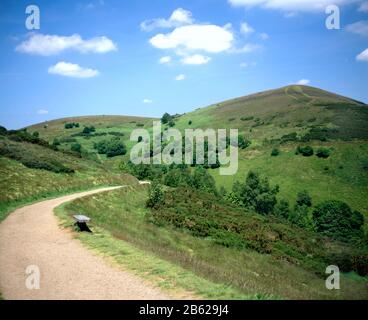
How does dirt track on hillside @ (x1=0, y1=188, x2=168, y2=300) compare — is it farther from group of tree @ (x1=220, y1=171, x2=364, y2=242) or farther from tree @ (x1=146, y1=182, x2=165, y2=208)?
group of tree @ (x1=220, y1=171, x2=364, y2=242)

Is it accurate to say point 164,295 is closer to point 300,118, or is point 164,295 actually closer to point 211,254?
point 211,254

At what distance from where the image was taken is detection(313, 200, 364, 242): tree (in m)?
55.0

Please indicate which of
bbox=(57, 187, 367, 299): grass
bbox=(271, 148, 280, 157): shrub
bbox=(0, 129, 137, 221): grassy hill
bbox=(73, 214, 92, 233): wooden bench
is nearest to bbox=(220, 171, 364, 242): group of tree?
bbox=(271, 148, 280, 157): shrub

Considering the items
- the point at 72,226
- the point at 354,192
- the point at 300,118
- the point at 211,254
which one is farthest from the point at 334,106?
the point at 72,226

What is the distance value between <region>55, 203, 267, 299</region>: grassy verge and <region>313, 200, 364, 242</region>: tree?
48204mm

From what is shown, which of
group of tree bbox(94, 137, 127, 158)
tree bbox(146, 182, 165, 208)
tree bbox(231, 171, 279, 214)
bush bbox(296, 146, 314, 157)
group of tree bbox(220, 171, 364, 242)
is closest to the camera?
tree bbox(146, 182, 165, 208)

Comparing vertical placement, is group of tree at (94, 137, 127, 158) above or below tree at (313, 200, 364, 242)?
above

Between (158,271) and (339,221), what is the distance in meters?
51.5

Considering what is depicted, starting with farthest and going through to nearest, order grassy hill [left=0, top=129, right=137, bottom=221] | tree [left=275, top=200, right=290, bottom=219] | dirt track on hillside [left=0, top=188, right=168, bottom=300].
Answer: tree [left=275, top=200, right=290, bottom=219] → grassy hill [left=0, top=129, right=137, bottom=221] → dirt track on hillside [left=0, top=188, right=168, bottom=300]

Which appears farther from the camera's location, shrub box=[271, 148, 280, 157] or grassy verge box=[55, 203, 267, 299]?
shrub box=[271, 148, 280, 157]

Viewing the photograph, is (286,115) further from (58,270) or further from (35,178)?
(58,270)

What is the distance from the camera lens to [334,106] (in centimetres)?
12212

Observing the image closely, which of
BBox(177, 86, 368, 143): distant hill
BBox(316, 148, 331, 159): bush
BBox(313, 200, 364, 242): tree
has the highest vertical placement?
BBox(177, 86, 368, 143): distant hill
